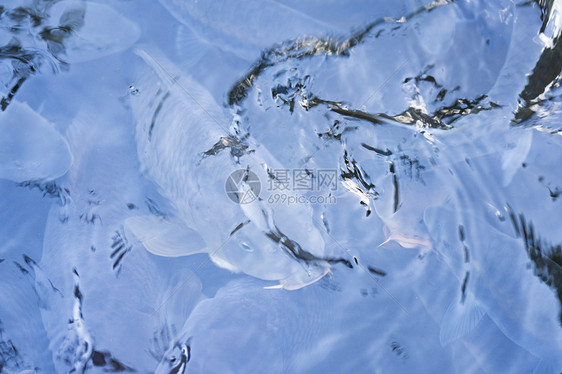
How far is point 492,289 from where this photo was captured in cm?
159

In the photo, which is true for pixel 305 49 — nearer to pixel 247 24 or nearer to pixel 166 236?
pixel 247 24

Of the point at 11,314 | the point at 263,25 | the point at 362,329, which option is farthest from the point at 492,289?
the point at 11,314

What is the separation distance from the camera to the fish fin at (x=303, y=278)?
1602 millimetres

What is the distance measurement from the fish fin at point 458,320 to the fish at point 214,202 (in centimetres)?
48

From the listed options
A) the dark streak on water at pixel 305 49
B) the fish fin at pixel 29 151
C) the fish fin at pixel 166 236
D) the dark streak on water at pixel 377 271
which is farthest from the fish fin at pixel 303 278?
the fish fin at pixel 29 151

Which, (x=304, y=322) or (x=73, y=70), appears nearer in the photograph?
(x=304, y=322)

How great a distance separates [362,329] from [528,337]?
24.8 inches

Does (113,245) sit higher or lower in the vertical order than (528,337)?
lower

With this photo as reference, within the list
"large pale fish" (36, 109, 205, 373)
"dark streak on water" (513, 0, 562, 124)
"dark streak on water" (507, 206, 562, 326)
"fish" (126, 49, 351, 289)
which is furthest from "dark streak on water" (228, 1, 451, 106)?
"dark streak on water" (507, 206, 562, 326)

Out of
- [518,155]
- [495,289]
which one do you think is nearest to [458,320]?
[495,289]

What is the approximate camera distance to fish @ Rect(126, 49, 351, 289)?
1.58 meters

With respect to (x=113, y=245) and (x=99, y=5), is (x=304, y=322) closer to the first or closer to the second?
(x=113, y=245)

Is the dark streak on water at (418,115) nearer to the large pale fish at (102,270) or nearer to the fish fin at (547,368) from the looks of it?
the large pale fish at (102,270)

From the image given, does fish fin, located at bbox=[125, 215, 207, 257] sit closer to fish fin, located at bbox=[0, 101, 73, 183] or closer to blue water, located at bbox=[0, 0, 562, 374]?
blue water, located at bbox=[0, 0, 562, 374]
